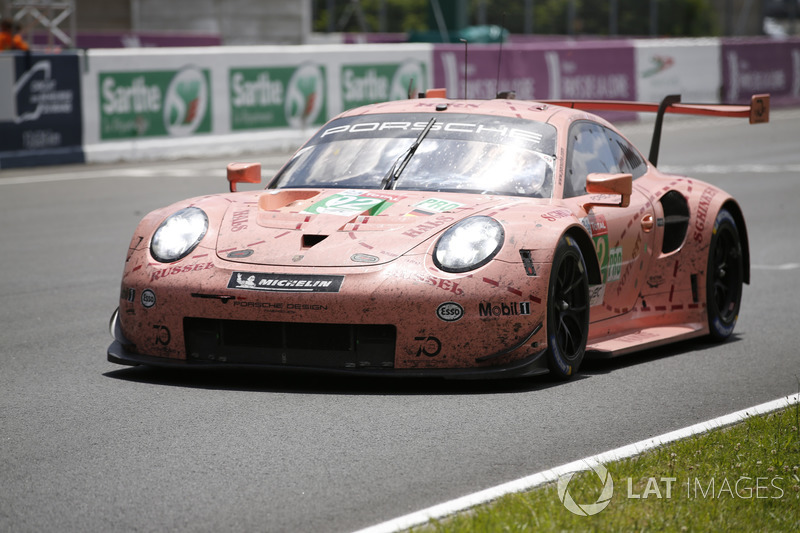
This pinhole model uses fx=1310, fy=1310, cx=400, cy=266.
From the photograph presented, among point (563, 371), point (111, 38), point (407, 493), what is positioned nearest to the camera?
point (407, 493)

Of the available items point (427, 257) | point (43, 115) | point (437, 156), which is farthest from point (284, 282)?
point (43, 115)

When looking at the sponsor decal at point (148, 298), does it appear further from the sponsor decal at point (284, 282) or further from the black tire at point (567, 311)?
the black tire at point (567, 311)

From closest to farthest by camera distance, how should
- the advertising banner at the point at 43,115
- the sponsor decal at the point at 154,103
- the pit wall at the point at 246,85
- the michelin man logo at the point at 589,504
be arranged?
1. the michelin man logo at the point at 589,504
2. the advertising banner at the point at 43,115
3. the pit wall at the point at 246,85
4. the sponsor decal at the point at 154,103

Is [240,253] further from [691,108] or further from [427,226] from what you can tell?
[691,108]

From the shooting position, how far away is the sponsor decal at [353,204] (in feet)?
19.5

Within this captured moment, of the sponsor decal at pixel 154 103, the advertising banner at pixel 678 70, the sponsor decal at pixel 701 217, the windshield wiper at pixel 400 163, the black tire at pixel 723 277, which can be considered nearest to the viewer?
the windshield wiper at pixel 400 163

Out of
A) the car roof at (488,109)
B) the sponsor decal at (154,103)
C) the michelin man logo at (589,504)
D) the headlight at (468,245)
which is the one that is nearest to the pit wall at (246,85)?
Answer: the sponsor decal at (154,103)

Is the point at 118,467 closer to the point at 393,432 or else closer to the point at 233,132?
the point at 393,432

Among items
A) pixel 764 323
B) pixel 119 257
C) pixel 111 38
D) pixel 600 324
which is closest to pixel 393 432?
pixel 600 324

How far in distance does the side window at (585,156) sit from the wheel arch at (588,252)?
1.09 feet

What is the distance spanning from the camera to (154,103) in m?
19.7

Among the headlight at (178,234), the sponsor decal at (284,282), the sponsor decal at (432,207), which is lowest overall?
the sponsor decal at (284,282)

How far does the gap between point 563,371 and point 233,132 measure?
1573 cm

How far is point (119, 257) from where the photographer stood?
10.4m
